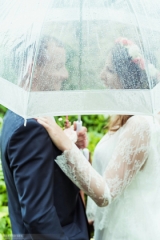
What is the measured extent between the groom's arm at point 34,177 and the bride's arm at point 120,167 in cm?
29

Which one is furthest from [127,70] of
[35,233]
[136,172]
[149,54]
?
[35,233]

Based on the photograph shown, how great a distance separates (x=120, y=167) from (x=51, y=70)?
841 mm

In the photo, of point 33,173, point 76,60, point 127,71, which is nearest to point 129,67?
point 127,71

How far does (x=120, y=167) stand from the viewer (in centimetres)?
296

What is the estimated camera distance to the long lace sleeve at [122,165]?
9.45 ft

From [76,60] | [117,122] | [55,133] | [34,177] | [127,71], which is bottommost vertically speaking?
[117,122]

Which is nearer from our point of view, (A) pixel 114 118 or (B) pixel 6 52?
(B) pixel 6 52

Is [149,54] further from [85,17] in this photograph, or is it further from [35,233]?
[35,233]

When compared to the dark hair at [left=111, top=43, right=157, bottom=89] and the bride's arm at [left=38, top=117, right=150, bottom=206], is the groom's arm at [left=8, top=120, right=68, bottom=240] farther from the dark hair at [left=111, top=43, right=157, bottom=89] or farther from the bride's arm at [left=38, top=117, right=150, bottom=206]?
the dark hair at [left=111, top=43, right=157, bottom=89]

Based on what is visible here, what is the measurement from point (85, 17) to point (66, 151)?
0.79m

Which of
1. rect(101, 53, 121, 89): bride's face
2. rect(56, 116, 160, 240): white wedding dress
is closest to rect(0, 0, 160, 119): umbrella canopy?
rect(101, 53, 121, 89): bride's face

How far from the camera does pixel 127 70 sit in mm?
2602

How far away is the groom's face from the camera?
8.22ft

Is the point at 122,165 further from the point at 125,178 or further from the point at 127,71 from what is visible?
the point at 127,71
